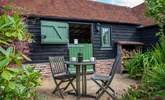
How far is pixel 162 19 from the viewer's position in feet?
32.7

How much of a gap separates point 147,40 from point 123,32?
1.56 metres

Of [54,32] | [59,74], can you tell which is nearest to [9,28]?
[59,74]

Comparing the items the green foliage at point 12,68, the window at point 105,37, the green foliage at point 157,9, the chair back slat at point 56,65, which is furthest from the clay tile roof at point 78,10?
the green foliage at point 12,68

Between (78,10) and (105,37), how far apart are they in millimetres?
1934

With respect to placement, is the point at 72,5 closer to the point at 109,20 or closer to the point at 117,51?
the point at 109,20

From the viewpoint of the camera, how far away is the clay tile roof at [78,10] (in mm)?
13453

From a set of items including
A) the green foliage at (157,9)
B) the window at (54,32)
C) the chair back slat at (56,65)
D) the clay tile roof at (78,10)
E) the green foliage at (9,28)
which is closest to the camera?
the green foliage at (9,28)

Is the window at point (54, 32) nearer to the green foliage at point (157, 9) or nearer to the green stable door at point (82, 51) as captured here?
the green stable door at point (82, 51)

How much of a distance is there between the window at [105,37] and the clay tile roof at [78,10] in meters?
0.52

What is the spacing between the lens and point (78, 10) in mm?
15297

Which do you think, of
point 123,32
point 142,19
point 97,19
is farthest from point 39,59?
point 142,19

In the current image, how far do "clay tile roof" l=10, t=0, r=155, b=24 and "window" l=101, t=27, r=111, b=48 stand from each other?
520mm

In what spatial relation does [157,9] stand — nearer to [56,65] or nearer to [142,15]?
[56,65]

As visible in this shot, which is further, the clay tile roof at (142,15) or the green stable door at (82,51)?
the clay tile roof at (142,15)
